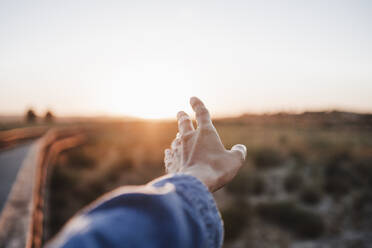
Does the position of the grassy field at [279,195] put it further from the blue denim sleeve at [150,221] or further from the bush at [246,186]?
A: the blue denim sleeve at [150,221]

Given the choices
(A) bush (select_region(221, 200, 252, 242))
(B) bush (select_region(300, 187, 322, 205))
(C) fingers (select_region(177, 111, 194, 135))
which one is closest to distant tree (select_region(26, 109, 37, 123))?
(A) bush (select_region(221, 200, 252, 242))

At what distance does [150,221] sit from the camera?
65cm

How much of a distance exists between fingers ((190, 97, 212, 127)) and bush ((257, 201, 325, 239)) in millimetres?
5501

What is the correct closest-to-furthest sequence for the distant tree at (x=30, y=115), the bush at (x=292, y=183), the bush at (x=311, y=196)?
the bush at (x=311, y=196) < the bush at (x=292, y=183) < the distant tree at (x=30, y=115)

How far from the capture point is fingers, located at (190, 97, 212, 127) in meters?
1.57

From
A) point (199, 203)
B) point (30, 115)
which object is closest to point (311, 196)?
point (199, 203)

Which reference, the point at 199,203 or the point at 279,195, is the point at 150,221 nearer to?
the point at 199,203

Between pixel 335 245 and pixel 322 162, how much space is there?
6.62 m

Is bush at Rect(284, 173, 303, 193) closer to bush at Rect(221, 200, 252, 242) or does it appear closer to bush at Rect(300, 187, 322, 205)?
bush at Rect(300, 187, 322, 205)

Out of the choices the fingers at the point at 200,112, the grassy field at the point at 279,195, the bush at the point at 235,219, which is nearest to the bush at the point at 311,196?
the grassy field at the point at 279,195

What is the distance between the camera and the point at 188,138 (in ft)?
5.19

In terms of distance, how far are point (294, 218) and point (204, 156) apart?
5.92 m

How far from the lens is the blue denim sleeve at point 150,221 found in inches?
22.4

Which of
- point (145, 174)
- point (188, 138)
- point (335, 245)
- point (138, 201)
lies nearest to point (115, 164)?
point (145, 174)
